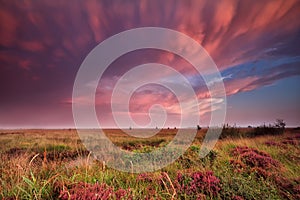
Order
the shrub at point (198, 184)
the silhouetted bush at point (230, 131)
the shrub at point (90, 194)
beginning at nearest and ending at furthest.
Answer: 1. the shrub at point (90, 194)
2. the shrub at point (198, 184)
3. the silhouetted bush at point (230, 131)

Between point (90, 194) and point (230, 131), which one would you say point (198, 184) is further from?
point (230, 131)

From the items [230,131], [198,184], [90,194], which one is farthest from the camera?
[230,131]

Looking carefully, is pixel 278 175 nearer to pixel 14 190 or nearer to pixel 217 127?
pixel 14 190

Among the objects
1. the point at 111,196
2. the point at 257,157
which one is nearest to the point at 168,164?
the point at 257,157

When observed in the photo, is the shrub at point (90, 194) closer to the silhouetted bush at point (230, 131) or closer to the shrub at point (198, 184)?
the shrub at point (198, 184)

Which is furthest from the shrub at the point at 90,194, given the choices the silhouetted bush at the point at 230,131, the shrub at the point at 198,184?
the silhouetted bush at the point at 230,131

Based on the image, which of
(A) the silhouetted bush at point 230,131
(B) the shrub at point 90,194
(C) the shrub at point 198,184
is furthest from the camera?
(A) the silhouetted bush at point 230,131

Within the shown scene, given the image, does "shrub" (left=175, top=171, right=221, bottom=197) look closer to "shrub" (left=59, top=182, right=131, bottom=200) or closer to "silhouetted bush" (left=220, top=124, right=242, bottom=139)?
"shrub" (left=59, top=182, right=131, bottom=200)

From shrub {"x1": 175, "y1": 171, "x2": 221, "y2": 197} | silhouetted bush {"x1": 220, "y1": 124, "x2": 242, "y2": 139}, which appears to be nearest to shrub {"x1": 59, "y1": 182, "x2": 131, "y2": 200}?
shrub {"x1": 175, "y1": 171, "x2": 221, "y2": 197}

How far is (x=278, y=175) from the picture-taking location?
20.8 feet

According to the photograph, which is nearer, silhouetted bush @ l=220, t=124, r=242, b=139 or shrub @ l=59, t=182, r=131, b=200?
shrub @ l=59, t=182, r=131, b=200

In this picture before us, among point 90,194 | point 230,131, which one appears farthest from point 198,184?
point 230,131

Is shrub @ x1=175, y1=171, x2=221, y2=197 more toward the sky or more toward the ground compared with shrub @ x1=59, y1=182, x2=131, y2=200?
more toward the ground

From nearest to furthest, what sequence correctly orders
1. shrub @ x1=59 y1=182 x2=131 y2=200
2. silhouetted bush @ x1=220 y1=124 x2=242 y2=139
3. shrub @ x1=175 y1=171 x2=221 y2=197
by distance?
shrub @ x1=59 y1=182 x2=131 y2=200 < shrub @ x1=175 y1=171 x2=221 y2=197 < silhouetted bush @ x1=220 y1=124 x2=242 y2=139
